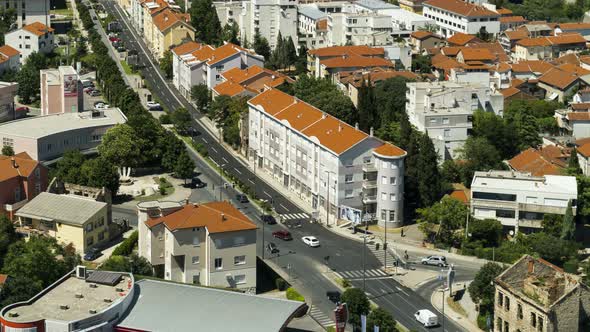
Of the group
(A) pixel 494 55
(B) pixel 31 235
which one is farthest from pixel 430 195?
(A) pixel 494 55

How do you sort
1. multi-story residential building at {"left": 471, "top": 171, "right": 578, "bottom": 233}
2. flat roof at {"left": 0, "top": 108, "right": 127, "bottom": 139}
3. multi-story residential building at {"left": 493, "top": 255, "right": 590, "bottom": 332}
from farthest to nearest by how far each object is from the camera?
flat roof at {"left": 0, "top": 108, "right": 127, "bottom": 139}
multi-story residential building at {"left": 471, "top": 171, "right": 578, "bottom": 233}
multi-story residential building at {"left": 493, "top": 255, "right": 590, "bottom": 332}

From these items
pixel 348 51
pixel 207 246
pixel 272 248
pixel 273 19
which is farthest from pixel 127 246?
pixel 273 19

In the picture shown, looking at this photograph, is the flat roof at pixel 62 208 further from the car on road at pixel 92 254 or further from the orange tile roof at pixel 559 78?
the orange tile roof at pixel 559 78

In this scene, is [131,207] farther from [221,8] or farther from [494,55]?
[221,8]

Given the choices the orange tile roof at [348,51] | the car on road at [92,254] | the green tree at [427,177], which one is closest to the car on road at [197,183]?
the car on road at [92,254]

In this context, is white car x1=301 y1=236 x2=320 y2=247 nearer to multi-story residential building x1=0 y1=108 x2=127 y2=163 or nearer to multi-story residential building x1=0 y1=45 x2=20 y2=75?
multi-story residential building x1=0 y1=108 x2=127 y2=163

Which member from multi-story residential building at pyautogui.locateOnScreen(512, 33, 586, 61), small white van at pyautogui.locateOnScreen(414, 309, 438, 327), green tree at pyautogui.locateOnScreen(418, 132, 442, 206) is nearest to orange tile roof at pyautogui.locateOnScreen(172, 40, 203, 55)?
multi-story residential building at pyautogui.locateOnScreen(512, 33, 586, 61)

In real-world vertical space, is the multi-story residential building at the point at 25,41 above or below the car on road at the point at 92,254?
A: above

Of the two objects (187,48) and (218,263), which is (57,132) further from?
(187,48)
